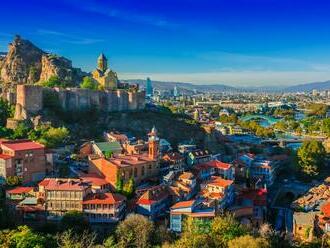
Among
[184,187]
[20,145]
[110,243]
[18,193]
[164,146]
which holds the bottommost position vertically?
[110,243]

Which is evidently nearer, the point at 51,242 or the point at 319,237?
the point at 51,242

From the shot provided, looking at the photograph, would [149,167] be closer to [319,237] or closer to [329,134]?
[319,237]

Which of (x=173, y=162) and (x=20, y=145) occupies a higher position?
(x=20, y=145)

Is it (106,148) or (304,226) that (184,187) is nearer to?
(304,226)

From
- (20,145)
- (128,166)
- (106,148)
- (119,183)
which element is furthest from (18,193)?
(106,148)

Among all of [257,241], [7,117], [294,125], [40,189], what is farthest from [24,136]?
[294,125]

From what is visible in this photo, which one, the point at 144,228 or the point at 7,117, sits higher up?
the point at 7,117

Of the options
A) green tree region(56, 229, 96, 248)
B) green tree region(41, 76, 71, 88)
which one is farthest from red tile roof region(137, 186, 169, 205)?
green tree region(41, 76, 71, 88)

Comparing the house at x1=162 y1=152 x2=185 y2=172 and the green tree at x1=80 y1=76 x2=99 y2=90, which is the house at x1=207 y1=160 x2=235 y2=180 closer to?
the house at x1=162 y1=152 x2=185 y2=172
